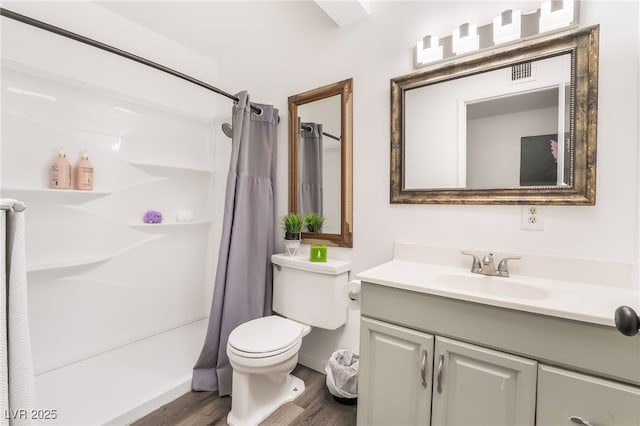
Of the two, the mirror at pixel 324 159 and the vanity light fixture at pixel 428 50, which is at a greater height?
the vanity light fixture at pixel 428 50

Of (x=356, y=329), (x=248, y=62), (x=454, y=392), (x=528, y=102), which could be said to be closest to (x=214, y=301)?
(x=356, y=329)

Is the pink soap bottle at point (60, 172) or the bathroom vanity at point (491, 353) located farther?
the pink soap bottle at point (60, 172)

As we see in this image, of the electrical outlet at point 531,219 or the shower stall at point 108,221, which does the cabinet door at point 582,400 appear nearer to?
the electrical outlet at point 531,219

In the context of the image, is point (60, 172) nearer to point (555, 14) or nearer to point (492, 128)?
point (492, 128)

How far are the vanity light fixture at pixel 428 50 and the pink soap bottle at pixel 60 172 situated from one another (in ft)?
7.00

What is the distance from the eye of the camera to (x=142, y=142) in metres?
2.12

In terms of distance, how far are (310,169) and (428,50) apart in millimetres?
985

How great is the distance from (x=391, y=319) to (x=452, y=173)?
822 mm

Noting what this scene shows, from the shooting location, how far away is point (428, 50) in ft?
4.85

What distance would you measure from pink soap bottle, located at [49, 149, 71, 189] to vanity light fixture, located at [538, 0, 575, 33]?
2581mm

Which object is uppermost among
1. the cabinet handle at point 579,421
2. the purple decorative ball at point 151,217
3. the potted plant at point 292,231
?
the purple decorative ball at point 151,217

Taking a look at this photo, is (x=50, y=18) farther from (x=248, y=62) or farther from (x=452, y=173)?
(x=452, y=173)

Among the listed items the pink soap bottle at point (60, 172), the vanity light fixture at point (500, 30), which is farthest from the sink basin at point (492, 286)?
the pink soap bottle at point (60, 172)

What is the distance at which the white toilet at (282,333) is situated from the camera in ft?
4.75
